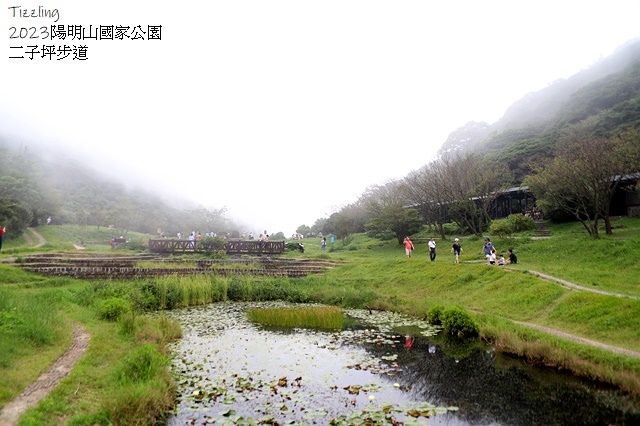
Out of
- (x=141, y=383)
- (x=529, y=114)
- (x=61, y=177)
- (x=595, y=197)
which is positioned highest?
(x=529, y=114)

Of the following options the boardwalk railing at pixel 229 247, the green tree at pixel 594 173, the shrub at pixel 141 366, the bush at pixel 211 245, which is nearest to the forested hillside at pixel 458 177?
the green tree at pixel 594 173

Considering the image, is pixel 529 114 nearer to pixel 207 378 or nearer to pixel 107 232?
pixel 107 232

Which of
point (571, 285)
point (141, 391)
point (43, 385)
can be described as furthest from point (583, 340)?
point (43, 385)

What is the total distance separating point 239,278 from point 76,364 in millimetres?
15610

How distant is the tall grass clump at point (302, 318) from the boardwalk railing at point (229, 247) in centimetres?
2018

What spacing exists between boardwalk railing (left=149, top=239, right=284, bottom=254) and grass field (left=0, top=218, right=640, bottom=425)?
9.33m

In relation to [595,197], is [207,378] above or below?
below

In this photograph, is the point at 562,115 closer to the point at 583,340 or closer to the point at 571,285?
the point at 571,285

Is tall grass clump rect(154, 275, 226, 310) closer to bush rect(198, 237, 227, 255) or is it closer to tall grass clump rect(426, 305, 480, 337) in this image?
tall grass clump rect(426, 305, 480, 337)

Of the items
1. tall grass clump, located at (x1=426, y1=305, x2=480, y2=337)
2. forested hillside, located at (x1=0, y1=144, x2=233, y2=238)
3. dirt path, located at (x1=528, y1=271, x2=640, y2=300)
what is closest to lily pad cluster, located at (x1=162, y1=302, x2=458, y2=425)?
tall grass clump, located at (x1=426, y1=305, x2=480, y2=337)

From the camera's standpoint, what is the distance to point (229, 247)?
36094 millimetres

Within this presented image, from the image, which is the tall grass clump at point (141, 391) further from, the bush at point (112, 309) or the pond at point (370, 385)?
the bush at point (112, 309)

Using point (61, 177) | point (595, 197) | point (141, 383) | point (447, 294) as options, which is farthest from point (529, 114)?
point (61, 177)

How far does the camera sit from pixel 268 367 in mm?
9961
